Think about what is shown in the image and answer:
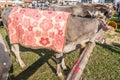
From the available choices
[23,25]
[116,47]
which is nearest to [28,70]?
[23,25]

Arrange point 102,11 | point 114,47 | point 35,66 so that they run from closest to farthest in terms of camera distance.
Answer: point 35,66
point 114,47
point 102,11

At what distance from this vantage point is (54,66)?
7.43 metres

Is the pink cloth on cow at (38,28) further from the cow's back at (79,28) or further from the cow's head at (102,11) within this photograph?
the cow's head at (102,11)

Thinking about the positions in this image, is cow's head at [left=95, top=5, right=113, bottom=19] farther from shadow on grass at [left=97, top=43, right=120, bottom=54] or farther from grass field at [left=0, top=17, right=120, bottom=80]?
grass field at [left=0, top=17, right=120, bottom=80]

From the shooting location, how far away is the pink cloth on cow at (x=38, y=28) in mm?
6246

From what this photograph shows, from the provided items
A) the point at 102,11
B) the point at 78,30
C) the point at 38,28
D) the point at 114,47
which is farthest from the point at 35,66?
the point at 102,11

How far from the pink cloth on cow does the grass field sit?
0.85 m

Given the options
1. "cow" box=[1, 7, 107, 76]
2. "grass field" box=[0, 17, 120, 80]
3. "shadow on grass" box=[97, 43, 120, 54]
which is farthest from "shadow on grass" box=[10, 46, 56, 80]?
"shadow on grass" box=[97, 43, 120, 54]

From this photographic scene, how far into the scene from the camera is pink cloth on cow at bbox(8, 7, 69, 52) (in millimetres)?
6246

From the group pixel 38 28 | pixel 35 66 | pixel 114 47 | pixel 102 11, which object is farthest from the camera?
pixel 102 11

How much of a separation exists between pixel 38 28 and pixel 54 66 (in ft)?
5.15

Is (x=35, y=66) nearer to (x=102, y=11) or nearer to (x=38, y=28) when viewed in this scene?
(x=38, y=28)

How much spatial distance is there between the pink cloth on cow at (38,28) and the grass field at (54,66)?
0.85 m

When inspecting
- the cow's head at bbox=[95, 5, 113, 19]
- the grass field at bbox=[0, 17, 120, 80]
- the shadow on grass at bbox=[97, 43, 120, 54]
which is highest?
the cow's head at bbox=[95, 5, 113, 19]
